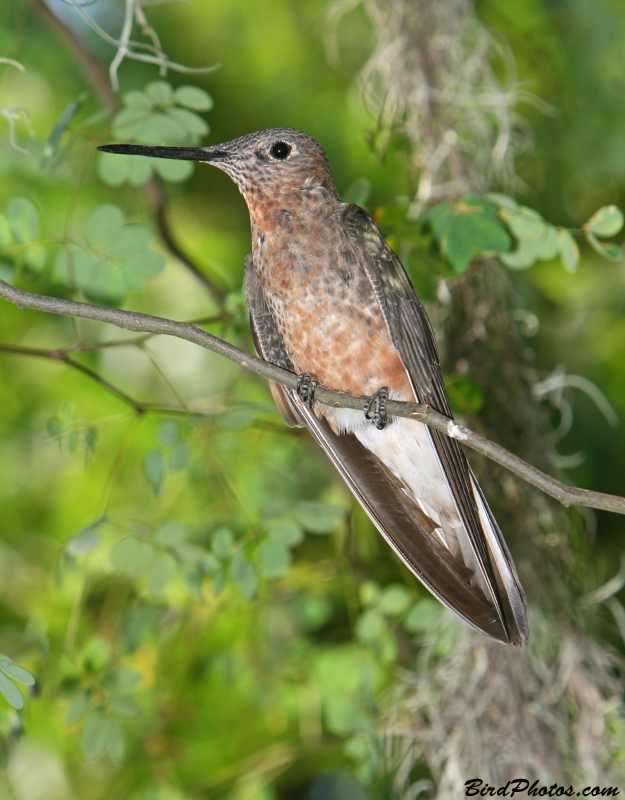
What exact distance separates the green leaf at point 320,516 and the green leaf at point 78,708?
777 millimetres

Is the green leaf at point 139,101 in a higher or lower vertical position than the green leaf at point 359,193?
higher

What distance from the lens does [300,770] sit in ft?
10.5

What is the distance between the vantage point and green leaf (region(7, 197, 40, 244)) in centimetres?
206

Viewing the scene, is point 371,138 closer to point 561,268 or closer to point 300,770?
point 561,268

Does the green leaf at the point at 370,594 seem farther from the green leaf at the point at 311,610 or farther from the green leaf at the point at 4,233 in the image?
the green leaf at the point at 4,233

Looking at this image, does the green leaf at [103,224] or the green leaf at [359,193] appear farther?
the green leaf at [359,193]

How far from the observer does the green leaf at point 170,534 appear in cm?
220

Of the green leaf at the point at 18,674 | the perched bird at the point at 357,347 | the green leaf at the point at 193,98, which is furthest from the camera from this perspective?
the perched bird at the point at 357,347

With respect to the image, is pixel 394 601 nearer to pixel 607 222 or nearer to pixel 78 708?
pixel 78 708

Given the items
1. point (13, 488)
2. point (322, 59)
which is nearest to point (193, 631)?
point (13, 488)

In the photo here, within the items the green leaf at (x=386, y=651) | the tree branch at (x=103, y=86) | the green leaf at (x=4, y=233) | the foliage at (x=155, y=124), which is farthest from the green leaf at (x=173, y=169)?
the green leaf at (x=386, y=651)

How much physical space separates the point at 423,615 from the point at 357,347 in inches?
36.8

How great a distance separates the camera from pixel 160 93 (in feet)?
6.72

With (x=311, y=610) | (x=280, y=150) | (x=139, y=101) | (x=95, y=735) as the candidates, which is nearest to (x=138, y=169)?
(x=139, y=101)
